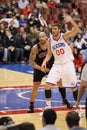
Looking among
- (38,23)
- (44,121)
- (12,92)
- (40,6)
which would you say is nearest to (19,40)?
(38,23)

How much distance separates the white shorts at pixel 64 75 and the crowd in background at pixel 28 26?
5580mm

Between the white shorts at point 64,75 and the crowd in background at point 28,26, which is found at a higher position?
the crowd in background at point 28,26

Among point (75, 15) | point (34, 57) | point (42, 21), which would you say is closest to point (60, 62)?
point (34, 57)

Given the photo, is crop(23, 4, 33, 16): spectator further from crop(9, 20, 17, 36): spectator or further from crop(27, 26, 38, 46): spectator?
crop(9, 20, 17, 36): spectator

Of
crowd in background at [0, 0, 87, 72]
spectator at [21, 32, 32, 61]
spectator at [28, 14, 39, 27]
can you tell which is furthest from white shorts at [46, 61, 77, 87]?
spectator at [28, 14, 39, 27]

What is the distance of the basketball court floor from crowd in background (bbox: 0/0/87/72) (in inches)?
87.3

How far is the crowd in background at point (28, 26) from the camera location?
1667 centimetres

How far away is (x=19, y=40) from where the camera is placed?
17047 mm

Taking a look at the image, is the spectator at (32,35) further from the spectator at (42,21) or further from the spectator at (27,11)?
the spectator at (27,11)

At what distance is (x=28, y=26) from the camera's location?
1867 centimetres

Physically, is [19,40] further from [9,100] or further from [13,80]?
[9,100]

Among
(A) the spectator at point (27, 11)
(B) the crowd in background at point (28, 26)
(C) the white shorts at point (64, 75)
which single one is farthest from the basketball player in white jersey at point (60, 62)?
(A) the spectator at point (27, 11)

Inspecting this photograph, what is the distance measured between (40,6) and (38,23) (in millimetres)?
1728

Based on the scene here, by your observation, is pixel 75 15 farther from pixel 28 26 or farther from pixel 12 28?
pixel 12 28
